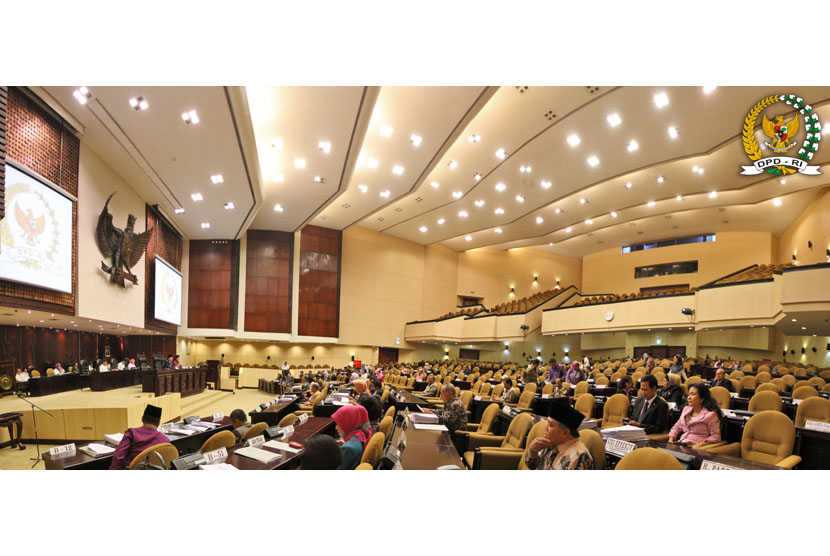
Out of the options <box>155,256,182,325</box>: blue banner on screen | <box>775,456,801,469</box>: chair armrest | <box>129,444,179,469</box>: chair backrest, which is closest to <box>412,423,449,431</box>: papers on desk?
<box>129,444,179,469</box>: chair backrest

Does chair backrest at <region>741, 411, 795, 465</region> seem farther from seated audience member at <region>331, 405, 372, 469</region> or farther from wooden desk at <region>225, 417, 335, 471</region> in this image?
wooden desk at <region>225, 417, 335, 471</region>

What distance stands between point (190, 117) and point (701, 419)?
9191 millimetres

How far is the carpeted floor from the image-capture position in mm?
6742

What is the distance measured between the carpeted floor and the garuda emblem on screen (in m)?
2.71

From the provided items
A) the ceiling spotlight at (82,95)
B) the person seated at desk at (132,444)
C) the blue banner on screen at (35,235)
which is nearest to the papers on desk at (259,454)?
the person seated at desk at (132,444)

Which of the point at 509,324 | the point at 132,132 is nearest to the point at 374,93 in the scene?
the point at 132,132

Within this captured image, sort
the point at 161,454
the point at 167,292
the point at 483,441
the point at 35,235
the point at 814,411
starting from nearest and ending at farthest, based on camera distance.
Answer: the point at 161,454 → the point at 814,411 → the point at 483,441 → the point at 35,235 → the point at 167,292

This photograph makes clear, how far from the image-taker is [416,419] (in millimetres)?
5547

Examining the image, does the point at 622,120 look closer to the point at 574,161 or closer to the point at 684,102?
the point at 684,102

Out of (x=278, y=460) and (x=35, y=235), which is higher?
(x=35, y=235)

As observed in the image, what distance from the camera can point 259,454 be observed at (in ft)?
12.1

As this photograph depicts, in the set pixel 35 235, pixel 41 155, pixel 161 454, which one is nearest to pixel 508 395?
pixel 161 454

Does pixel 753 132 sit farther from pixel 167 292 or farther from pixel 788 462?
pixel 167 292

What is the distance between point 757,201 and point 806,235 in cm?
192
